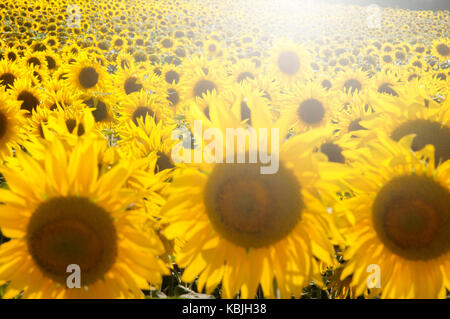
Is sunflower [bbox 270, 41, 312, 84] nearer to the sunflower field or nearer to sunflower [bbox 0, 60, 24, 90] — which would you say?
sunflower [bbox 0, 60, 24, 90]

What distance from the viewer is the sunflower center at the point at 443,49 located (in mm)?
11720

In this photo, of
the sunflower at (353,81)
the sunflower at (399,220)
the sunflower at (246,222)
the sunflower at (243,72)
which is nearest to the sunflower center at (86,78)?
the sunflower at (243,72)

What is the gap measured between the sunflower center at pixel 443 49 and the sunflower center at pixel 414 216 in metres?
13.1

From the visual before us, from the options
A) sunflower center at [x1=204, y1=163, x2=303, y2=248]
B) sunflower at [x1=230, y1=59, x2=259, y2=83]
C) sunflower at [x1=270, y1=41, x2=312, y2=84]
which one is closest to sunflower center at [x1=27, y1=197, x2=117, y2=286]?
sunflower center at [x1=204, y1=163, x2=303, y2=248]

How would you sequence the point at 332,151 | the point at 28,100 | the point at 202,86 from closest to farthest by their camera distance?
1. the point at 332,151
2. the point at 28,100
3. the point at 202,86

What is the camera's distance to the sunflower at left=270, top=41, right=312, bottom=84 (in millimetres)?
6797

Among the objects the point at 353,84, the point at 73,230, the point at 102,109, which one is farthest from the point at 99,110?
the point at 353,84

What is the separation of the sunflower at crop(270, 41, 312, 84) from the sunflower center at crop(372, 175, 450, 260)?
587 cm

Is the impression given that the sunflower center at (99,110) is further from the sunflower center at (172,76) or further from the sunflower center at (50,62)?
the sunflower center at (50,62)

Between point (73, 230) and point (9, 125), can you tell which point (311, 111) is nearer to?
point (9, 125)

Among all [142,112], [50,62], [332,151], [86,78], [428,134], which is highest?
[50,62]

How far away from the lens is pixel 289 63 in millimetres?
6855

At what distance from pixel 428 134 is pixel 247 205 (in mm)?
779

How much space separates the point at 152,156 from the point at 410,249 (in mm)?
1045
